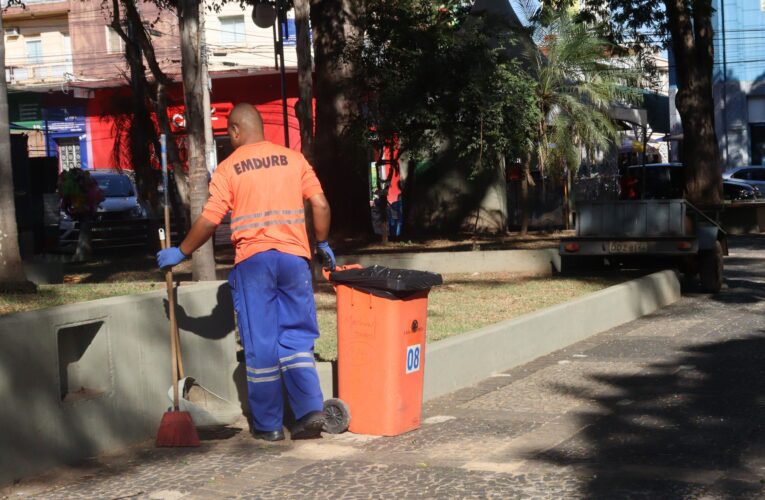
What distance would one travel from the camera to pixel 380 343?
664 cm

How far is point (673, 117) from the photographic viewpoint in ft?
147

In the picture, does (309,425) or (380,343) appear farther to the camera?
(380,343)

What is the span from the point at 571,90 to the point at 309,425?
70.4 ft

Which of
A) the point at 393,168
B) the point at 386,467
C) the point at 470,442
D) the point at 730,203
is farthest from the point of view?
the point at 730,203

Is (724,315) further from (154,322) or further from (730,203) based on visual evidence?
(730,203)

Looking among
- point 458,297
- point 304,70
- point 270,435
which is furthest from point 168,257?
point 458,297

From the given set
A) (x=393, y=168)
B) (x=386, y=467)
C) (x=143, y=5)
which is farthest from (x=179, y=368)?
(x=143, y=5)

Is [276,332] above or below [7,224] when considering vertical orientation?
below

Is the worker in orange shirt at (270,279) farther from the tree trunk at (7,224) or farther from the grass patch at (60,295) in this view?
the tree trunk at (7,224)

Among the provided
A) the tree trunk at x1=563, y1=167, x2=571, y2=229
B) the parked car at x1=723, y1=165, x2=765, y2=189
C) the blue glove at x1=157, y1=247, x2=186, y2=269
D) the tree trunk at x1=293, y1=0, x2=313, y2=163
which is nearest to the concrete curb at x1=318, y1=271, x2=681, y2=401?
the blue glove at x1=157, y1=247, x2=186, y2=269

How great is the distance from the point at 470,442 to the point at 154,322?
79.4 inches

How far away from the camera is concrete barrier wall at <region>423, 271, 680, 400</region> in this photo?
8.13 m

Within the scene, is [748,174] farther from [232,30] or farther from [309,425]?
[309,425]

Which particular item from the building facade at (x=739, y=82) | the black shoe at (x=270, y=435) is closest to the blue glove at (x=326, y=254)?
the black shoe at (x=270, y=435)
